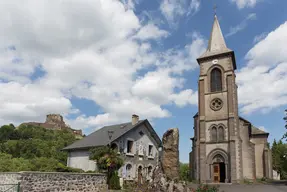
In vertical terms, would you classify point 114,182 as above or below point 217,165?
below

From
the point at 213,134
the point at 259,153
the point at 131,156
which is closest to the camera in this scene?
the point at 131,156

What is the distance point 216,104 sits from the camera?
1127 inches

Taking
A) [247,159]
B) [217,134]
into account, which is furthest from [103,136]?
[247,159]

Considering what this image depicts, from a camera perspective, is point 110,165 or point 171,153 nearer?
point 171,153

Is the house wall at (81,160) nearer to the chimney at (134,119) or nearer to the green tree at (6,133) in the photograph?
the chimney at (134,119)

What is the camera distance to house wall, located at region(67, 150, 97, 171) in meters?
22.8

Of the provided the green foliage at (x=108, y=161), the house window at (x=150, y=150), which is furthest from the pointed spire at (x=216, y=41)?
the green foliage at (x=108, y=161)

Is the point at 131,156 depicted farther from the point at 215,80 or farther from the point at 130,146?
the point at 215,80

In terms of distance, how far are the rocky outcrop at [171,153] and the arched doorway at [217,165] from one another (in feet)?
56.9

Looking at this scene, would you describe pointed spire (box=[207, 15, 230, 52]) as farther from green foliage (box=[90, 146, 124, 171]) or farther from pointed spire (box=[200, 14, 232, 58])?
green foliage (box=[90, 146, 124, 171])

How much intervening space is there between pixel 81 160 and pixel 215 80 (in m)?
16.9

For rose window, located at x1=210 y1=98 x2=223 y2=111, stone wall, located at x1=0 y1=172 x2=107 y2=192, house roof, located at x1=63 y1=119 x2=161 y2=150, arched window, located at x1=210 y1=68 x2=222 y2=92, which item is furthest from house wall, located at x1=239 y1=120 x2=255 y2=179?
stone wall, located at x1=0 y1=172 x2=107 y2=192

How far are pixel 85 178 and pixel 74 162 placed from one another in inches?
371

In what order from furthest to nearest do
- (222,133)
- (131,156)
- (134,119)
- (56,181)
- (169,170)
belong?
(222,133), (134,119), (131,156), (56,181), (169,170)
